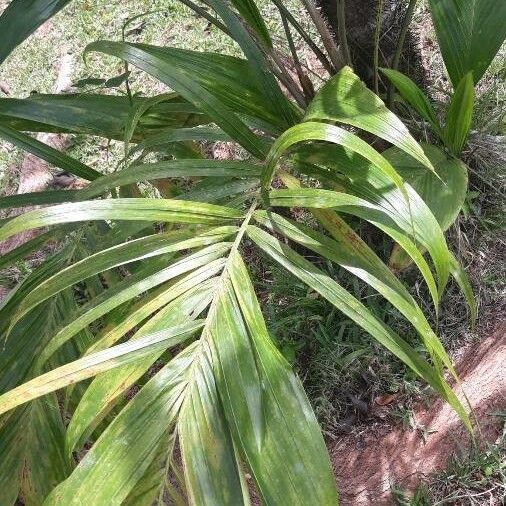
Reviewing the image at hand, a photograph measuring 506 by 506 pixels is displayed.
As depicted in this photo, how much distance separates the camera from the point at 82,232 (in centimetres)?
154

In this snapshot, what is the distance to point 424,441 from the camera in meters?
1.79

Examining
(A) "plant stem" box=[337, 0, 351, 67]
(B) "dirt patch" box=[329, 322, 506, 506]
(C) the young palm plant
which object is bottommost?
(B) "dirt patch" box=[329, 322, 506, 506]

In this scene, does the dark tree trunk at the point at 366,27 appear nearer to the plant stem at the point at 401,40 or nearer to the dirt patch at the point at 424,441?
the plant stem at the point at 401,40

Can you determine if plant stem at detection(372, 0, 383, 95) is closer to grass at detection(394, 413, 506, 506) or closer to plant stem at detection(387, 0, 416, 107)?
plant stem at detection(387, 0, 416, 107)

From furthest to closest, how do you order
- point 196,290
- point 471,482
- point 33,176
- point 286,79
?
point 33,176 → point 286,79 → point 471,482 → point 196,290

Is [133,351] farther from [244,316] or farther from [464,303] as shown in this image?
[464,303]

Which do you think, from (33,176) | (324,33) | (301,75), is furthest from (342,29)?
(33,176)

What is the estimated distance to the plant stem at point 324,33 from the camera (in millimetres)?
1619

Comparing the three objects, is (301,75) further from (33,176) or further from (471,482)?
(33,176)

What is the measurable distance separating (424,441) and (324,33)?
44.1 inches

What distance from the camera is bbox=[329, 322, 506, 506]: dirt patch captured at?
1712 millimetres

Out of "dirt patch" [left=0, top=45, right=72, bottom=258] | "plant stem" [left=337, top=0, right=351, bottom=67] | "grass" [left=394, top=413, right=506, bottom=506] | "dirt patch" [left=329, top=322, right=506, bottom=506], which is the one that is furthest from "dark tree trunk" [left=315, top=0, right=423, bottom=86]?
Result: "dirt patch" [left=0, top=45, right=72, bottom=258]

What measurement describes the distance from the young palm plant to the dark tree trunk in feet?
1.25

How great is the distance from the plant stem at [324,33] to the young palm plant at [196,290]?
0.45ft
